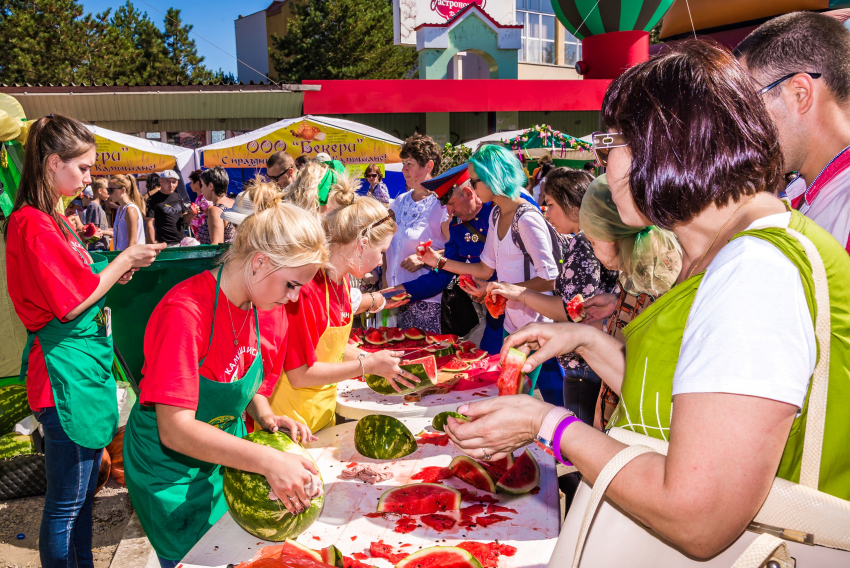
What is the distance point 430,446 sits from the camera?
108 inches

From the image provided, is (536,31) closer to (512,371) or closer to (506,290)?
(506,290)

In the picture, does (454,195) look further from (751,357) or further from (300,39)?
(300,39)

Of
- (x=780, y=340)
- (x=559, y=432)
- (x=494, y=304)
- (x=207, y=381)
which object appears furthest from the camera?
(x=494, y=304)

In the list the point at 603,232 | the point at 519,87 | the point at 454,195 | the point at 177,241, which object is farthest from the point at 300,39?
the point at 603,232

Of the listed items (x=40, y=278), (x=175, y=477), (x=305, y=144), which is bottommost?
(x=175, y=477)

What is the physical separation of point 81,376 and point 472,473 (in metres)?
2.04

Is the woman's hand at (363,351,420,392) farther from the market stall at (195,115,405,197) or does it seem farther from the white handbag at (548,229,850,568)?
the market stall at (195,115,405,197)

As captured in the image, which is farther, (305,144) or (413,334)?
(305,144)

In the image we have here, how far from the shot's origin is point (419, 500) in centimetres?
218

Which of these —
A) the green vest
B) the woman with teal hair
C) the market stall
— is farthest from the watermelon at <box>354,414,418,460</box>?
the market stall

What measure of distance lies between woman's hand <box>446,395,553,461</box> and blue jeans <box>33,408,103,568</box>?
2223 mm

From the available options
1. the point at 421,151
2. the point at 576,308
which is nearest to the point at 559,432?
the point at 576,308

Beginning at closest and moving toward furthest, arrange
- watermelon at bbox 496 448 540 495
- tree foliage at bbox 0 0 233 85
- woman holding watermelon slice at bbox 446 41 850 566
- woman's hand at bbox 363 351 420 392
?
woman holding watermelon slice at bbox 446 41 850 566 → watermelon at bbox 496 448 540 495 → woman's hand at bbox 363 351 420 392 → tree foliage at bbox 0 0 233 85

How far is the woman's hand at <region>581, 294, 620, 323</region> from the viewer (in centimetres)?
363
